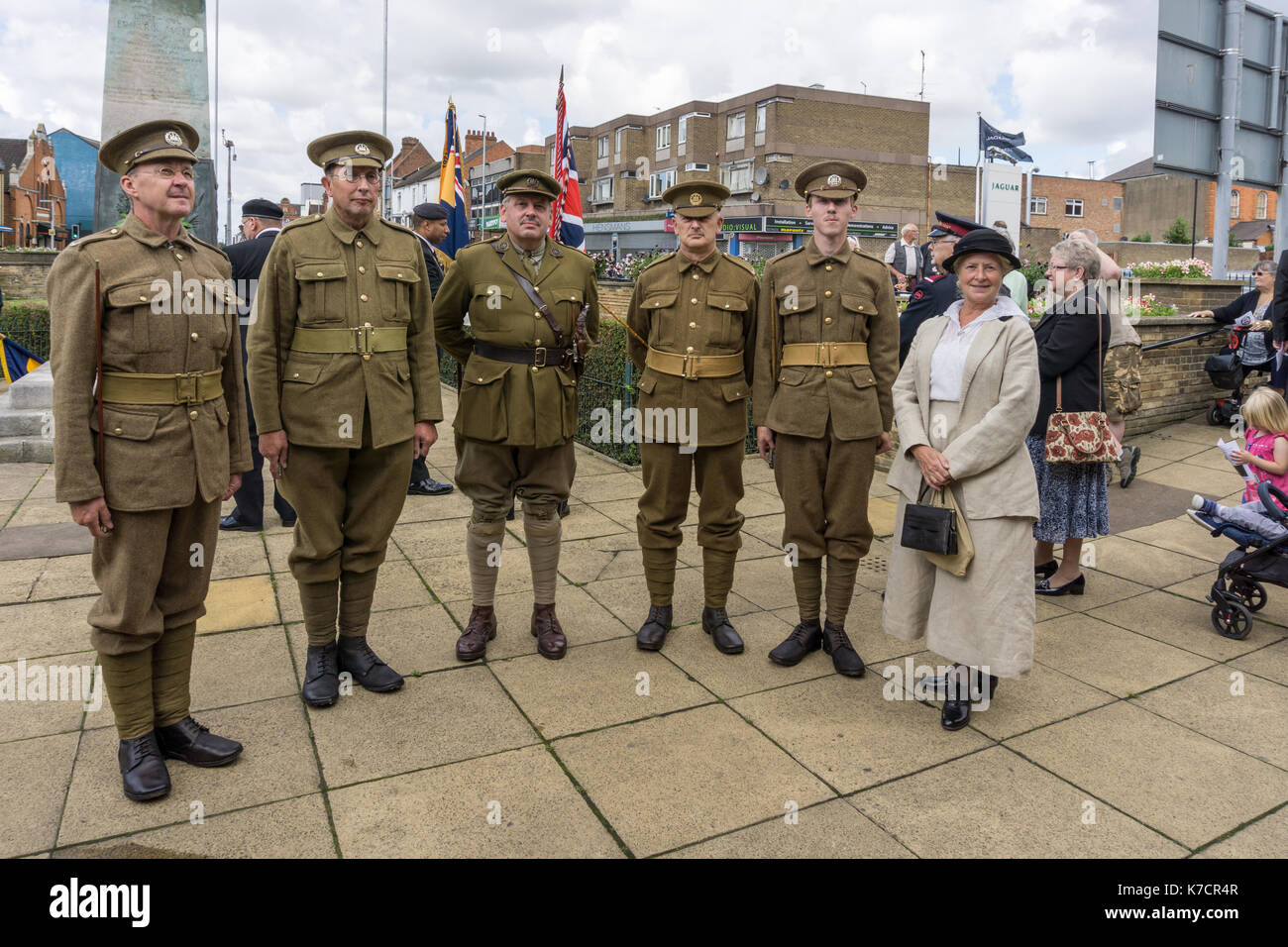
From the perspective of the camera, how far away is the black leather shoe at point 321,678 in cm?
391

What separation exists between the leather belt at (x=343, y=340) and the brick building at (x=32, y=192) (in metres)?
59.7

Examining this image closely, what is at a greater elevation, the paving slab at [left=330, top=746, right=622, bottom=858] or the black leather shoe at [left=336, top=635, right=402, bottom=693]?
the black leather shoe at [left=336, top=635, right=402, bottom=693]

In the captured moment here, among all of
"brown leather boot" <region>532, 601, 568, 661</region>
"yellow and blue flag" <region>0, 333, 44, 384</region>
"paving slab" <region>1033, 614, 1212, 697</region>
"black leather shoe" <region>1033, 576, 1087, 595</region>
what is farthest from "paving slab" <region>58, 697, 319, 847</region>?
"yellow and blue flag" <region>0, 333, 44, 384</region>

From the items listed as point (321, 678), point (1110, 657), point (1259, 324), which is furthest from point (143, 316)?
point (1259, 324)

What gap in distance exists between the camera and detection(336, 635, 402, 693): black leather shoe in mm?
4051

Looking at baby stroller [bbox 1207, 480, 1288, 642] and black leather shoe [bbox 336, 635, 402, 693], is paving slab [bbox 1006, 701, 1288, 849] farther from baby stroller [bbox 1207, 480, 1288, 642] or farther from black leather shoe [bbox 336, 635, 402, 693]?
black leather shoe [bbox 336, 635, 402, 693]

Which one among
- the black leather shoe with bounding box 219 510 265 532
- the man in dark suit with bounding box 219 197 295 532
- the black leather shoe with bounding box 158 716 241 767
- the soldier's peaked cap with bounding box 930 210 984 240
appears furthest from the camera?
the black leather shoe with bounding box 219 510 265 532

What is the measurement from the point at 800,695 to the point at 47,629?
3743mm

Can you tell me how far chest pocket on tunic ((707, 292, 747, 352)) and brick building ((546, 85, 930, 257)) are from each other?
145 feet

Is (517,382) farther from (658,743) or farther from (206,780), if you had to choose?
(206,780)

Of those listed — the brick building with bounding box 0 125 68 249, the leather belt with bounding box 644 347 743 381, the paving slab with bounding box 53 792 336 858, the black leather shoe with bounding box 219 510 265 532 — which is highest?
the brick building with bounding box 0 125 68 249

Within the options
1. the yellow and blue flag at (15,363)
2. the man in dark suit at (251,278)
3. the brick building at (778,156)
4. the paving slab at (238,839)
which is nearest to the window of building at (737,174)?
the brick building at (778,156)

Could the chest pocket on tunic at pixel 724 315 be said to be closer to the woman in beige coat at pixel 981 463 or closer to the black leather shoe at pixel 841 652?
the woman in beige coat at pixel 981 463

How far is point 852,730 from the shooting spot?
377 centimetres
